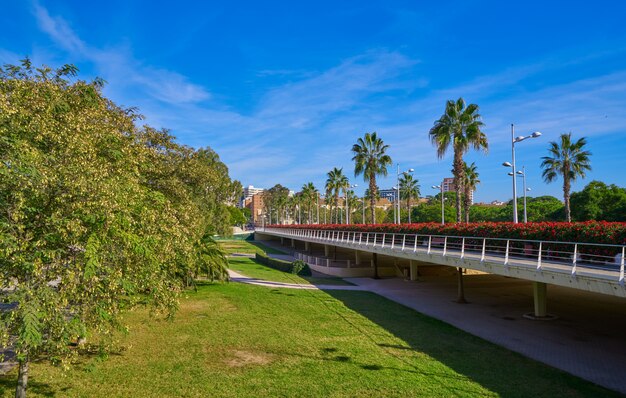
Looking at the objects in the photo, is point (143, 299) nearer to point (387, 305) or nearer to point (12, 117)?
point (12, 117)

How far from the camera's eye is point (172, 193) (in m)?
19.6

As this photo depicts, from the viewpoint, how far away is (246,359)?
43.9 feet

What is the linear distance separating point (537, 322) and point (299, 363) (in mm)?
13353

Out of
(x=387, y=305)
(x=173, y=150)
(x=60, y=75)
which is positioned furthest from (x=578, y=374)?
(x=173, y=150)

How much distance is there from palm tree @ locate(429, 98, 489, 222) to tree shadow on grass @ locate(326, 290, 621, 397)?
1621 centimetres

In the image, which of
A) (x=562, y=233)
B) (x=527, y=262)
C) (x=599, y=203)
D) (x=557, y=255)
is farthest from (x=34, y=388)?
(x=599, y=203)

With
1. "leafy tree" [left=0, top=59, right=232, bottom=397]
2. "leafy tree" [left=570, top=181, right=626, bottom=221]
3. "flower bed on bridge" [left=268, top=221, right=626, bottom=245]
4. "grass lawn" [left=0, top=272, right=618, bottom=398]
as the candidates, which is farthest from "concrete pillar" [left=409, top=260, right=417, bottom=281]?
"leafy tree" [left=570, top=181, right=626, bottom=221]

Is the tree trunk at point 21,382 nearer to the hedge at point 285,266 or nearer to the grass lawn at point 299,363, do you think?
the grass lawn at point 299,363

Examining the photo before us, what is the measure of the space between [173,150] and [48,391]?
15376 mm

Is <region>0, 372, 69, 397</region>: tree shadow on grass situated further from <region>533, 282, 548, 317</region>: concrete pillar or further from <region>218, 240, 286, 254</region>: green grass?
<region>218, 240, 286, 254</region>: green grass

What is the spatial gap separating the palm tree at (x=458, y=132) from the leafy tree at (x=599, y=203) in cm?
3218

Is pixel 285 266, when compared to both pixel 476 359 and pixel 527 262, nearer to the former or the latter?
pixel 527 262

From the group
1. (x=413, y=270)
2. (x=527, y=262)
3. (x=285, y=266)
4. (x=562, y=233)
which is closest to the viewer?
(x=527, y=262)

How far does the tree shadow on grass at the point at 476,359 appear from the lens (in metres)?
11.4
